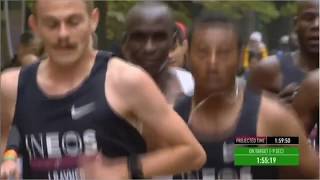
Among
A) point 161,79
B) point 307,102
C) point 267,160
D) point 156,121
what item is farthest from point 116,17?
point 156,121

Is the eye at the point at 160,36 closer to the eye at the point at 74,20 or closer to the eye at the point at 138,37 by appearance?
the eye at the point at 138,37

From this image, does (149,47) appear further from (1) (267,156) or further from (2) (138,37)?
(1) (267,156)

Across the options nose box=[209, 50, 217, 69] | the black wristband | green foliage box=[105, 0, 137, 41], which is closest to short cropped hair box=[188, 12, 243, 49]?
nose box=[209, 50, 217, 69]

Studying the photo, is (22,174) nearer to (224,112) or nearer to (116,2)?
(224,112)

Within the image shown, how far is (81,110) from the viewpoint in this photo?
8.68 ft

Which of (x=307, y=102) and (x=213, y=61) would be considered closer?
(x=213, y=61)

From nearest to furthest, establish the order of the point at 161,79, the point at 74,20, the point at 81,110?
the point at 81,110 → the point at 74,20 → the point at 161,79

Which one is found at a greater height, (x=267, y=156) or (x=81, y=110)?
(x=81, y=110)

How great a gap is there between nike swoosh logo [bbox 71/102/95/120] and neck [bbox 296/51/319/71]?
1446 millimetres

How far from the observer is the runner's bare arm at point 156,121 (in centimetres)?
267
